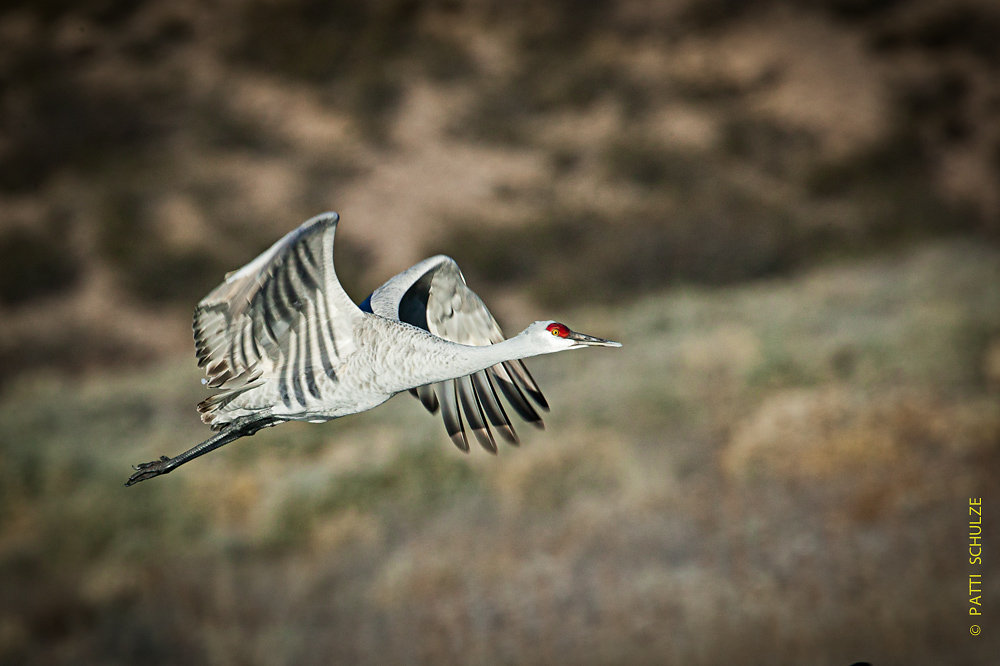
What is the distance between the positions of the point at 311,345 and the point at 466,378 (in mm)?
1780

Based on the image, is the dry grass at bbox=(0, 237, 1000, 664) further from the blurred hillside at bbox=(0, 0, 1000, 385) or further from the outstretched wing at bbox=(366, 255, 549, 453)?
the outstretched wing at bbox=(366, 255, 549, 453)

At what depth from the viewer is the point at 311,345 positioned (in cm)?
656

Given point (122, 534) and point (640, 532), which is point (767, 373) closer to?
point (640, 532)

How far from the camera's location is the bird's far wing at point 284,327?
19.6 feet

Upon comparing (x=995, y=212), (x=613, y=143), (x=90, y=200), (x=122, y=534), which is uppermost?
(x=90, y=200)

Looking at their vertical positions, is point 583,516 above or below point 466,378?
below

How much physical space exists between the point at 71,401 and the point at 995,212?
1836cm

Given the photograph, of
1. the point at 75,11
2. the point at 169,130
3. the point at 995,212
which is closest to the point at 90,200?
the point at 169,130

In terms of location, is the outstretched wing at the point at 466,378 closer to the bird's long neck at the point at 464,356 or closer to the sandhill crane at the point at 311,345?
the sandhill crane at the point at 311,345

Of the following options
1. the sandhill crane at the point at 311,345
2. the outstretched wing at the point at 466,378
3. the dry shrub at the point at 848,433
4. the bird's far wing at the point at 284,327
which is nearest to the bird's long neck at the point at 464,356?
the sandhill crane at the point at 311,345

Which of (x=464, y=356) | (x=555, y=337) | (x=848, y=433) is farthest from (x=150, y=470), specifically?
(x=848, y=433)

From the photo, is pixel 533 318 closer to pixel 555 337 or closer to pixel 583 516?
pixel 583 516

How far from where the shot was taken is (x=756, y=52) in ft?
72.3

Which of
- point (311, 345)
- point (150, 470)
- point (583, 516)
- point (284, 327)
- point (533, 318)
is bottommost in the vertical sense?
point (583, 516)
